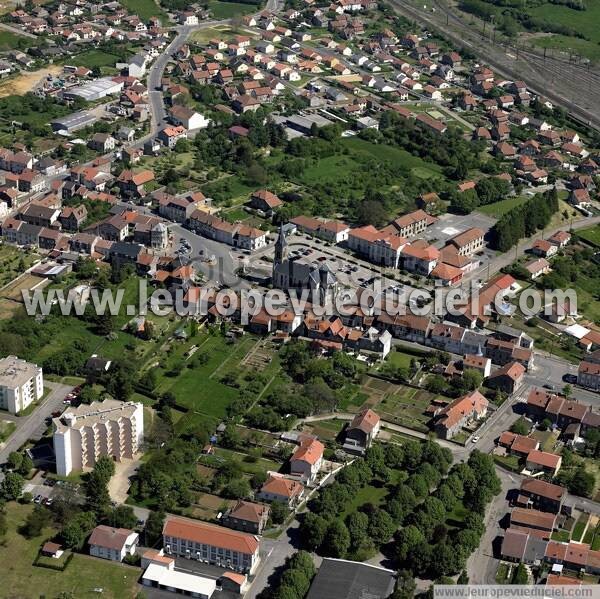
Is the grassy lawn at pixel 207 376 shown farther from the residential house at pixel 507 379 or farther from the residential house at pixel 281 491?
the residential house at pixel 507 379

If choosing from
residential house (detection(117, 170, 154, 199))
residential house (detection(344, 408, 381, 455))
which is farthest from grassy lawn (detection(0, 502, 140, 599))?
residential house (detection(117, 170, 154, 199))

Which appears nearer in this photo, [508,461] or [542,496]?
[542,496]

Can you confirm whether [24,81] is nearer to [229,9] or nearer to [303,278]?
[229,9]

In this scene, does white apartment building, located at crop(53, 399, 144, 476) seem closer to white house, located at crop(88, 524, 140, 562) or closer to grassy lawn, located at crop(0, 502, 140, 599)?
grassy lawn, located at crop(0, 502, 140, 599)

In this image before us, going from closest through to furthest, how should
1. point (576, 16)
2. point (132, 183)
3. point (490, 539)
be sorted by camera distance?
point (490, 539) < point (132, 183) < point (576, 16)

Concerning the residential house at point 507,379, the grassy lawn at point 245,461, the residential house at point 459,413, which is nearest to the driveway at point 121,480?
the grassy lawn at point 245,461

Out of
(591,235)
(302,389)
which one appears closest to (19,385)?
(302,389)

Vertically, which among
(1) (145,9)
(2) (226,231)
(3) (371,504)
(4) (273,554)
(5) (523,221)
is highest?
(3) (371,504)

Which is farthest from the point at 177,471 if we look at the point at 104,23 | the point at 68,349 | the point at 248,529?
the point at 104,23
